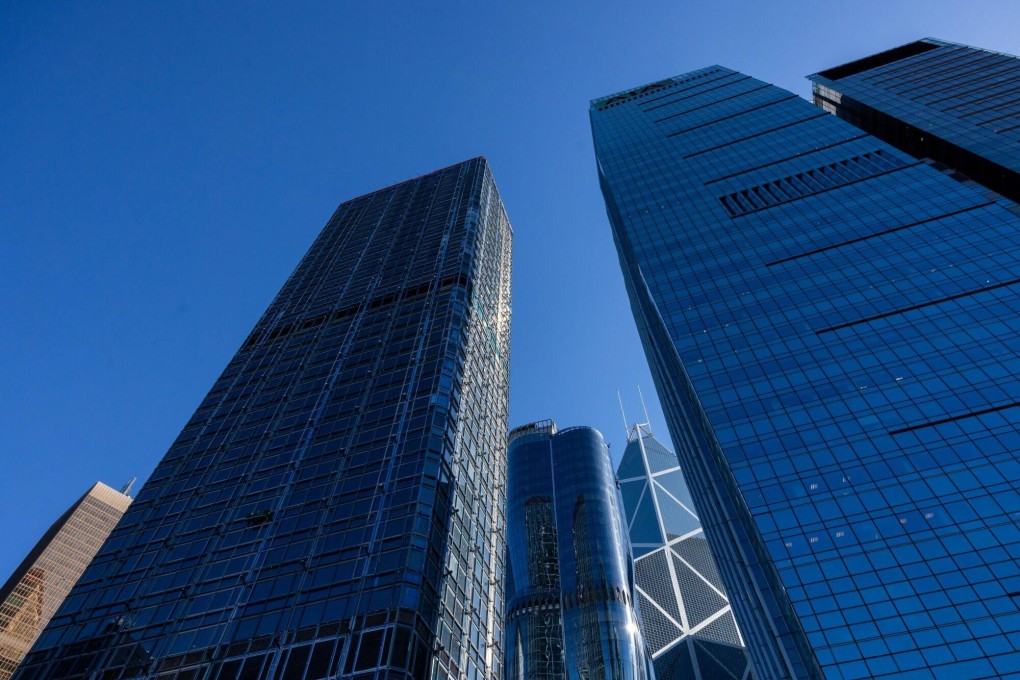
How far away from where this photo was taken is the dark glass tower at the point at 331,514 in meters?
30.7

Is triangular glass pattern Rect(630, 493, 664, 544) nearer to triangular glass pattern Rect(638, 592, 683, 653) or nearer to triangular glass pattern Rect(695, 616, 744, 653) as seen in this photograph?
triangular glass pattern Rect(638, 592, 683, 653)

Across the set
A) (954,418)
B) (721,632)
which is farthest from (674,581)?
(954,418)

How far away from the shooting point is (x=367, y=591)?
102 ft

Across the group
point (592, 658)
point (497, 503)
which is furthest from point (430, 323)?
point (592, 658)

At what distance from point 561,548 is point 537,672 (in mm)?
21466

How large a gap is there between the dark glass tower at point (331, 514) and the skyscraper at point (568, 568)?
70.4 metres

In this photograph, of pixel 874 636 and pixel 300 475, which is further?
pixel 300 475

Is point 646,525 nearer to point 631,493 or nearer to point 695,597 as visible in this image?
point 631,493

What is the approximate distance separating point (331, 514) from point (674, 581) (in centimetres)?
13687

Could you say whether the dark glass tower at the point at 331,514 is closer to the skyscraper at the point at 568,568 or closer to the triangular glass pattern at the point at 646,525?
the skyscraper at the point at 568,568

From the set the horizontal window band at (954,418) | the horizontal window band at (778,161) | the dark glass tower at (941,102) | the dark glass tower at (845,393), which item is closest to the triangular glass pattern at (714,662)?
the dark glass tower at (845,393)

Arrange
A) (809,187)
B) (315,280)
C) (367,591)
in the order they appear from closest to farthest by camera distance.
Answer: (367,591) → (315,280) → (809,187)

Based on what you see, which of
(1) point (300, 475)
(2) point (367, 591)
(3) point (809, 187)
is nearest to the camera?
(2) point (367, 591)

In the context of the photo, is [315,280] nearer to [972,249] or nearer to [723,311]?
[723,311]
